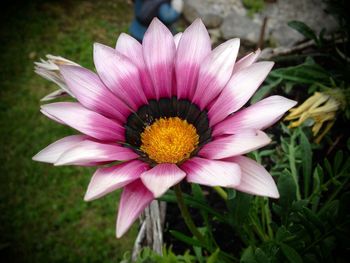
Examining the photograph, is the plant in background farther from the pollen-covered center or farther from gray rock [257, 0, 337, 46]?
gray rock [257, 0, 337, 46]

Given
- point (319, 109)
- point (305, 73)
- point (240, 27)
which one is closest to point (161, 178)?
point (319, 109)

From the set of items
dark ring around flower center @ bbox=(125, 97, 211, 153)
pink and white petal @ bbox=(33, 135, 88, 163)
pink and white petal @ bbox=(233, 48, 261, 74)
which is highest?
pink and white petal @ bbox=(233, 48, 261, 74)

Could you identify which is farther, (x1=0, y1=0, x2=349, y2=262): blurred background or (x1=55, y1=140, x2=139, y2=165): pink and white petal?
(x1=0, y1=0, x2=349, y2=262): blurred background

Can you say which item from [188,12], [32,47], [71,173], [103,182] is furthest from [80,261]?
[188,12]

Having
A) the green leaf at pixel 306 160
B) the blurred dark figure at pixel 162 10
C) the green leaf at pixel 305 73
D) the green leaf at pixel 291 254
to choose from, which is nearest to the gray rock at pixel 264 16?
the blurred dark figure at pixel 162 10

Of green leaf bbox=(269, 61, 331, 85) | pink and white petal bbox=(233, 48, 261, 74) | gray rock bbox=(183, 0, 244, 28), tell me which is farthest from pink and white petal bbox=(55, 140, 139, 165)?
gray rock bbox=(183, 0, 244, 28)

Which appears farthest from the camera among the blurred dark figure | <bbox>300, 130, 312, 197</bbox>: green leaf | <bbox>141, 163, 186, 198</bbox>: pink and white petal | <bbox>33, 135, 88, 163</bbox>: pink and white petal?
the blurred dark figure
